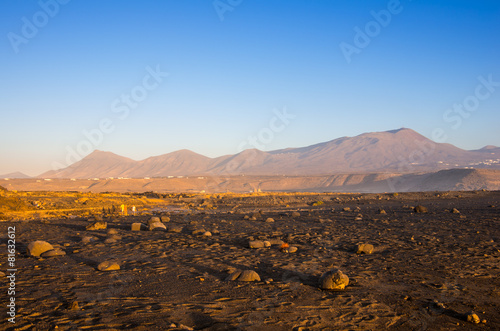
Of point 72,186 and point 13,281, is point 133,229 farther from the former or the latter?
point 72,186

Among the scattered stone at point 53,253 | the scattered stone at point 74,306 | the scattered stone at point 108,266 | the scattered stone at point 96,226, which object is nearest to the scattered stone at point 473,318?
the scattered stone at point 74,306

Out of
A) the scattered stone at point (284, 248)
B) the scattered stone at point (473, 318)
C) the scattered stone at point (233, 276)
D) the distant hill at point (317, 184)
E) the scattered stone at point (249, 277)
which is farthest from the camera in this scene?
the distant hill at point (317, 184)

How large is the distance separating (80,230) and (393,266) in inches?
472

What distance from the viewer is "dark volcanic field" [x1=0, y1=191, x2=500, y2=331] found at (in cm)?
511

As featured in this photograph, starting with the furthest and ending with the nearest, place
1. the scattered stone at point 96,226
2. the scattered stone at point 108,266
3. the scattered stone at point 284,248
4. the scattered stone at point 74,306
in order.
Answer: the scattered stone at point 96,226
the scattered stone at point 284,248
the scattered stone at point 108,266
the scattered stone at point 74,306

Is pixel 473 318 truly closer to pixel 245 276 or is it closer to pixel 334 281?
pixel 334 281

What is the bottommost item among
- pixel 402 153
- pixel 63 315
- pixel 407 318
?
pixel 407 318

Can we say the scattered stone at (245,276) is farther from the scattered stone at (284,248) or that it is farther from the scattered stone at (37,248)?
the scattered stone at (37,248)

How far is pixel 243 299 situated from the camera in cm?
599

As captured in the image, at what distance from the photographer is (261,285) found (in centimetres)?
677

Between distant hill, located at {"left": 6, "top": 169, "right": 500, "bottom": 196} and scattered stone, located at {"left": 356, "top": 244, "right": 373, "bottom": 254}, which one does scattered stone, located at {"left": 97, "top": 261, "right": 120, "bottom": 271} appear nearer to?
scattered stone, located at {"left": 356, "top": 244, "right": 373, "bottom": 254}

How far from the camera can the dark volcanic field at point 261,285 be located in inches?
201

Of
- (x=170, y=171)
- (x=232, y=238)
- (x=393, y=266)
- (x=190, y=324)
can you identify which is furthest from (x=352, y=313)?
(x=170, y=171)

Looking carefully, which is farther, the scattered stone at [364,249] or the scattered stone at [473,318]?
the scattered stone at [364,249]
